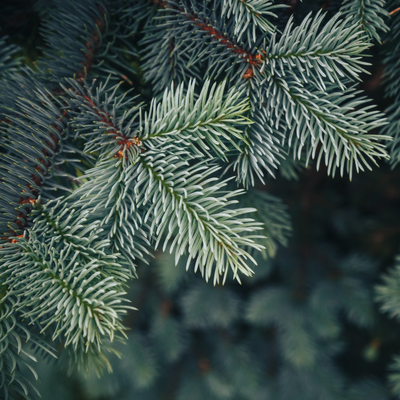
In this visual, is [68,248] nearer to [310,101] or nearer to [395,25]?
[310,101]

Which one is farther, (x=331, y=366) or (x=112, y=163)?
(x=331, y=366)

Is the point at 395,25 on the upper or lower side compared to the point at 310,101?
upper

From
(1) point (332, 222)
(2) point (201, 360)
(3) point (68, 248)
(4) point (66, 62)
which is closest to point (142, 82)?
(4) point (66, 62)

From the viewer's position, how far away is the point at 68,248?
0.40 meters

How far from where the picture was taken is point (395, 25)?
1.61 feet

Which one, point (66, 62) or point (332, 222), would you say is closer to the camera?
point (66, 62)

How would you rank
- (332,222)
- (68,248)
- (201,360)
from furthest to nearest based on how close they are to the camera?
(201,360) < (332,222) < (68,248)

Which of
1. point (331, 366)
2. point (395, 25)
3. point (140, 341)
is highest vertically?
point (395, 25)

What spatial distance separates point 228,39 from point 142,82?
0.70ft

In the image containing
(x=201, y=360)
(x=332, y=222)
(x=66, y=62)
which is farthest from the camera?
(x=201, y=360)

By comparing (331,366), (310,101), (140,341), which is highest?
(310,101)

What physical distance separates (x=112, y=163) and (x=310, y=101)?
32 centimetres

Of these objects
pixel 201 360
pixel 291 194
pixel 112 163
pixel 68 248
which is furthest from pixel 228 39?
pixel 201 360

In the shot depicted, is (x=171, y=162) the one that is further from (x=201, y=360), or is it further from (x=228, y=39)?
(x=201, y=360)
